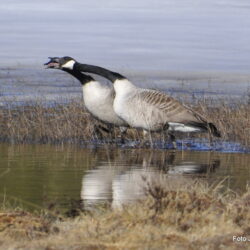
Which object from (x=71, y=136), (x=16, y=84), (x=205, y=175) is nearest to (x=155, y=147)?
(x=71, y=136)

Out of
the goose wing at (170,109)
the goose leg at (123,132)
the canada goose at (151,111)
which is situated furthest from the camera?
the goose leg at (123,132)

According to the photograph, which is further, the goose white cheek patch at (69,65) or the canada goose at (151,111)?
the goose white cheek patch at (69,65)

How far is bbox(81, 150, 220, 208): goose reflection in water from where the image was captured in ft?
30.8

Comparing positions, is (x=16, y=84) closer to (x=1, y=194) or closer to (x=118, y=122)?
(x=118, y=122)

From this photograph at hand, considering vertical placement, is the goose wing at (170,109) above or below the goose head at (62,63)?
below

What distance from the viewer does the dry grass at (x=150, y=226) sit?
6.35 meters

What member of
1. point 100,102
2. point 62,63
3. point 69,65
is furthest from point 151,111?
point 62,63

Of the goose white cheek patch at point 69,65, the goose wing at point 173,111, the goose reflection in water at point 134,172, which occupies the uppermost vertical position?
the goose white cheek patch at point 69,65

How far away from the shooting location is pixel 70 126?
16172mm

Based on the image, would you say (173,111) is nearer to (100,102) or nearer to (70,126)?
(100,102)

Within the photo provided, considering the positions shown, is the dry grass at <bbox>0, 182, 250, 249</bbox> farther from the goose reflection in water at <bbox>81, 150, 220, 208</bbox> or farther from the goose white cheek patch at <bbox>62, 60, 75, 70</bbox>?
the goose white cheek patch at <bbox>62, 60, 75, 70</bbox>

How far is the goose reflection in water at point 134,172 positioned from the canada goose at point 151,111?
498 millimetres

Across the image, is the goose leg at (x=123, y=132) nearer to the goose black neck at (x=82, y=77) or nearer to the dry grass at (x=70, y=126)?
the dry grass at (x=70, y=126)

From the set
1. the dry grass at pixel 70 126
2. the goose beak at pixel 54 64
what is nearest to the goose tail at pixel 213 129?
the dry grass at pixel 70 126
